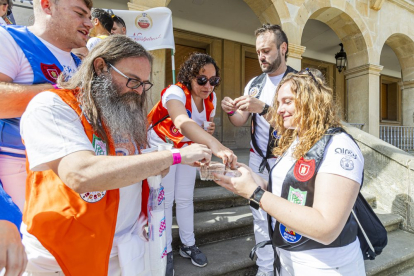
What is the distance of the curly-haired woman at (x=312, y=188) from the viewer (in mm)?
1159

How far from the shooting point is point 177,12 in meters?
7.29

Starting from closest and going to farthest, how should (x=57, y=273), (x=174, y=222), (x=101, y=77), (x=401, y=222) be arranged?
(x=57, y=273)
(x=101, y=77)
(x=174, y=222)
(x=401, y=222)

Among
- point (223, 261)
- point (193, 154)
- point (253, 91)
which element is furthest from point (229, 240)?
point (193, 154)

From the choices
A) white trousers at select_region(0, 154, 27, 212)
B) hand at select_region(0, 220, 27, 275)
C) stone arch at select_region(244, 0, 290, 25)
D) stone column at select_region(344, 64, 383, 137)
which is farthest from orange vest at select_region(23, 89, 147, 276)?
stone column at select_region(344, 64, 383, 137)

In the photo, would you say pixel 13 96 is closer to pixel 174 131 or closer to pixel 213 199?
pixel 174 131

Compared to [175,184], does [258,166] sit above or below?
above

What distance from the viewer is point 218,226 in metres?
2.93

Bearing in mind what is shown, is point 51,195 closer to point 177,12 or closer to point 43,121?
point 43,121

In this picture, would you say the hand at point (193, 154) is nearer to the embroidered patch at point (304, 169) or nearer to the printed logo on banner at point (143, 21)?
the embroidered patch at point (304, 169)

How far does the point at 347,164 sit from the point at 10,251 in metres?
1.45

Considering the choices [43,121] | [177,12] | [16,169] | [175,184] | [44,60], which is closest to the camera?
[43,121]

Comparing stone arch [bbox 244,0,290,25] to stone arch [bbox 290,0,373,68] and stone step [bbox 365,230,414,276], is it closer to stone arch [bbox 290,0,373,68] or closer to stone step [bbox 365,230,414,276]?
stone arch [bbox 290,0,373,68]

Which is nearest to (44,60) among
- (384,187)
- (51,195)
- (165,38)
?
(51,195)

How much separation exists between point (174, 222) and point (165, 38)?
361 cm
